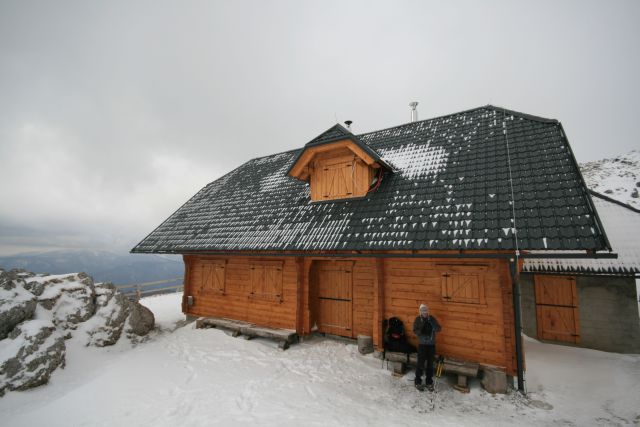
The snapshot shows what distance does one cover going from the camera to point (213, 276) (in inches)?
455

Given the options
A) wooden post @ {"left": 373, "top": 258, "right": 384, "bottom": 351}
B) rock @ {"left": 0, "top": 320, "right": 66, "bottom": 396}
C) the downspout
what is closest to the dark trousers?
wooden post @ {"left": 373, "top": 258, "right": 384, "bottom": 351}

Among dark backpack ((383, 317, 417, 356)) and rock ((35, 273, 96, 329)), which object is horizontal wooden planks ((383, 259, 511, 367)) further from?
rock ((35, 273, 96, 329))

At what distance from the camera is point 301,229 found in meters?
9.18

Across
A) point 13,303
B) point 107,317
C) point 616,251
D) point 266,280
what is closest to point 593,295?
point 616,251

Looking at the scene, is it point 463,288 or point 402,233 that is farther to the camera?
point 402,233

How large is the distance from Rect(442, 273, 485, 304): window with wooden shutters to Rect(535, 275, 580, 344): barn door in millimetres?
5278

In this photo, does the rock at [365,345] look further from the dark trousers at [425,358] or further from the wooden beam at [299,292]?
the wooden beam at [299,292]

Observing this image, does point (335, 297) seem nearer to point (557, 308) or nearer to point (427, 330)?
point (427, 330)

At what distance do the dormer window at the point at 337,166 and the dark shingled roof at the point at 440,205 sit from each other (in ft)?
0.94

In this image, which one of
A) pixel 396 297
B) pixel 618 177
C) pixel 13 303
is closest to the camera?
pixel 13 303

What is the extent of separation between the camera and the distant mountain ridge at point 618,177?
31.0m

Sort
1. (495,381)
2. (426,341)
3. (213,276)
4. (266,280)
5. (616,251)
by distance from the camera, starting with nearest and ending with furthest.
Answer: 1. (495,381)
2. (426,341)
3. (616,251)
4. (266,280)
5. (213,276)

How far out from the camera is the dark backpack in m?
7.10

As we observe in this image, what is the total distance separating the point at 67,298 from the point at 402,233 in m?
10.2
